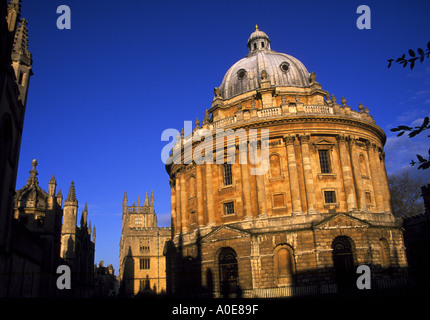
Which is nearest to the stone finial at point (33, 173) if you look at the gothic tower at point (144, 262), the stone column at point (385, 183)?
the stone column at point (385, 183)

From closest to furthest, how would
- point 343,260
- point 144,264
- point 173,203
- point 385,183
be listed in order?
point 343,260 → point 385,183 → point 173,203 → point 144,264

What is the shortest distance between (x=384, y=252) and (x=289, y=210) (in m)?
8.76

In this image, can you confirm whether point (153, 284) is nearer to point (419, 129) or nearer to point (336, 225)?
point (336, 225)

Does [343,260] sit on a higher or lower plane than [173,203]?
lower

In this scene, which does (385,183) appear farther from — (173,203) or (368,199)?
(173,203)

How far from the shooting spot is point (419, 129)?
521 cm

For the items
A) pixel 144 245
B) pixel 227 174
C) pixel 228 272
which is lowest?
pixel 228 272

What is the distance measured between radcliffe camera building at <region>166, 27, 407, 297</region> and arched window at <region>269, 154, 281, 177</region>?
0.30ft

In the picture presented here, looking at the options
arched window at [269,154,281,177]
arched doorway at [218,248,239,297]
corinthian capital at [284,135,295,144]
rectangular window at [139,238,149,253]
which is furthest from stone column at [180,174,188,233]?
rectangular window at [139,238,149,253]

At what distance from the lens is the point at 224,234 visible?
31906 millimetres

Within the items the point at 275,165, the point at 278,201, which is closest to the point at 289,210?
the point at 278,201

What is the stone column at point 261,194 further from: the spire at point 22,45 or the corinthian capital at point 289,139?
the spire at point 22,45
